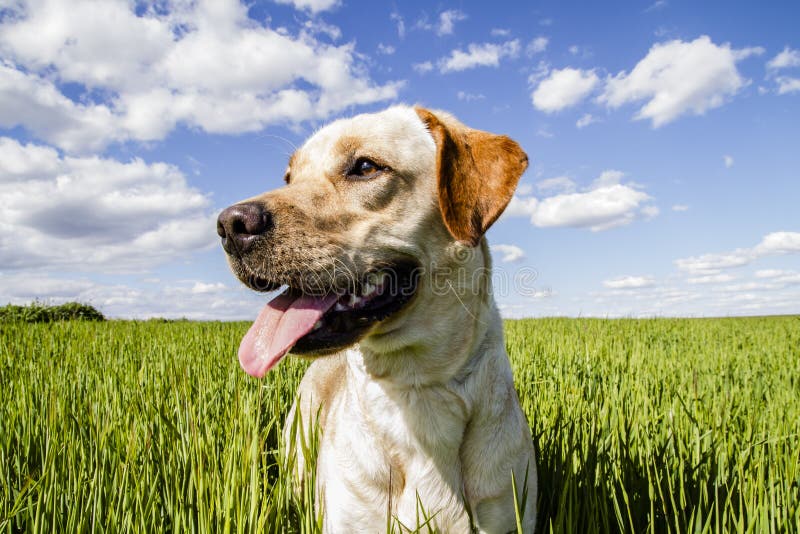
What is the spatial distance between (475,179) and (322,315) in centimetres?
99

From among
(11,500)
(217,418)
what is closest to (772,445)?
(217,418)

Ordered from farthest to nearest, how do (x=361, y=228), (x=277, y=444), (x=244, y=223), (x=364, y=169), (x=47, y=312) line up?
(x=47, y=312)
(x=277, y=444)
(x=364, y=169)
(x=361, y=228)
(x=244, y=223)

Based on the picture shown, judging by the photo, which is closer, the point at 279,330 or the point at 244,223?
the point at 244,223

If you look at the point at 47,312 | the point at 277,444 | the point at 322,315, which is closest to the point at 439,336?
the point at 322,315

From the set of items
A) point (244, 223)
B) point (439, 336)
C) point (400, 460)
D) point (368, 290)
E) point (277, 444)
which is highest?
point (244, 223)

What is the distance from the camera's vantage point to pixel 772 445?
3.59m

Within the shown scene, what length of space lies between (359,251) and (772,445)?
10.5 ft

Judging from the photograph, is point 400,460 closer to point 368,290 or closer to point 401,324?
point 401,324

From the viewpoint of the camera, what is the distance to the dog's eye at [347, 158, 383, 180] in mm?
2698

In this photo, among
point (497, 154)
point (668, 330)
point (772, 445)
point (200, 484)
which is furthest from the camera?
point (668, 330)

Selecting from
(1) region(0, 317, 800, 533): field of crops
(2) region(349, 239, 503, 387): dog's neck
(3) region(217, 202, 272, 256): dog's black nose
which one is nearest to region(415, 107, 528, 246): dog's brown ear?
(2) region(349, 239, 503, 387): dog's neck

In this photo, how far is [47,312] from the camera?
60.6 feet

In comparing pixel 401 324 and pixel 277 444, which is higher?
pixel 401 324

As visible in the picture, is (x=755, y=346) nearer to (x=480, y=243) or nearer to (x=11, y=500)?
(x=480, y=243)
